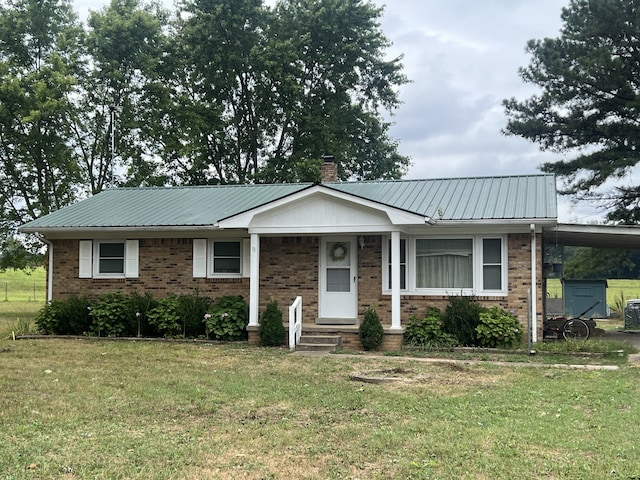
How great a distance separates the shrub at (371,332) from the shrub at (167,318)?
14.7 ft

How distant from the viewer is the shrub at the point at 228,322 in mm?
14656

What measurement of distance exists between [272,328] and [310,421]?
6.76 metres

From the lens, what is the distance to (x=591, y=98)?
26.2 meters

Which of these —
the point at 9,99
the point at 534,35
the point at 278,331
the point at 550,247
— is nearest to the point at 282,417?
the point at 278,331

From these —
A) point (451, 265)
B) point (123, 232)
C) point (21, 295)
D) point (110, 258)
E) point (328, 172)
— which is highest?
point (328, 172)

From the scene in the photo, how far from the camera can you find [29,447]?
586cm

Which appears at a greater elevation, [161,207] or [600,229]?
[161,207]

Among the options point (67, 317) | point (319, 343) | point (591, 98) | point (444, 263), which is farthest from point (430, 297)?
point (591, 98)

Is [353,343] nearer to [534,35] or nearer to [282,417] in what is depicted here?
[282,417]

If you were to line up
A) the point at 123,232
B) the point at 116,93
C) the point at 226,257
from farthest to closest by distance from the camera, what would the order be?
the point at 116,93
the point at 123,232
the point at 226,257

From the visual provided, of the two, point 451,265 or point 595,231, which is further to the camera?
point 451,265

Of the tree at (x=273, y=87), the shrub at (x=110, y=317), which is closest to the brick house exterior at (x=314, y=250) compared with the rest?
the shrub at (x=110, y=317)

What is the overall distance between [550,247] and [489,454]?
13.1 m

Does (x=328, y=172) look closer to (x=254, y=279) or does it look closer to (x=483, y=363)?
(x=254, y=279)
